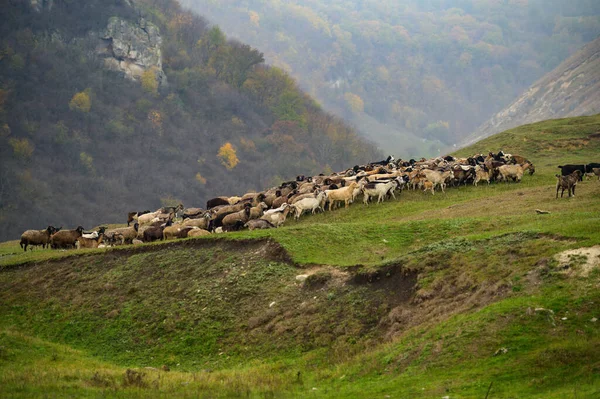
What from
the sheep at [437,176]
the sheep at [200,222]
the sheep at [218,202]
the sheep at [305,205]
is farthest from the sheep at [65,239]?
the sheep at [437,176]

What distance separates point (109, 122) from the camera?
437 feet

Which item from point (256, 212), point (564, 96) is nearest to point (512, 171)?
point (256, 212)

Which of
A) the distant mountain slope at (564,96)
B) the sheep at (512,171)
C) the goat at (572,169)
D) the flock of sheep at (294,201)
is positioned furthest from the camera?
the distant mountain slope at (564,96)

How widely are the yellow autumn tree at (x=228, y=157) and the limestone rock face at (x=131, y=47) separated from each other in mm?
23941

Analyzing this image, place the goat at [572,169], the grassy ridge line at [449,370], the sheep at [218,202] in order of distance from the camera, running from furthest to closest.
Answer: the sheep at [218,202], the goat at [572,169], the grassy ridge line at [449,370]

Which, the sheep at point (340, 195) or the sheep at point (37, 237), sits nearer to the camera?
the sheep at point (340, 195)

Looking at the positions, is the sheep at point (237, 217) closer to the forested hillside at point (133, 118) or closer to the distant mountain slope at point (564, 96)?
the forested hillside at point (133, 118)

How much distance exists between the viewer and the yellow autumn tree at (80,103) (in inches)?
5153

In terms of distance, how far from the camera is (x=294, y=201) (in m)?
35.3

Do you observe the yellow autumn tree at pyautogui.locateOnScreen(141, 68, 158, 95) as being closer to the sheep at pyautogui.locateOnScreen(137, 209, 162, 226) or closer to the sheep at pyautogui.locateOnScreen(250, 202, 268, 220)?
the sheep at pyautogui.locateOnScreen(137, 209, 162, 226)

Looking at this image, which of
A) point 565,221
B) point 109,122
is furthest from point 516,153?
point 109,122

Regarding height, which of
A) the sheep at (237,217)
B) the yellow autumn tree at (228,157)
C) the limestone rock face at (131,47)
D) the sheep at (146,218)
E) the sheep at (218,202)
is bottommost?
the sheep at (146,218)

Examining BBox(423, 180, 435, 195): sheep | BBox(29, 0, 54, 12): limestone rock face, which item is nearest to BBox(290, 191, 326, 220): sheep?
BBox(423, 180, 435, 195): sheep

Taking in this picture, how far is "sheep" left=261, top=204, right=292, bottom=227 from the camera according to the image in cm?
3300
